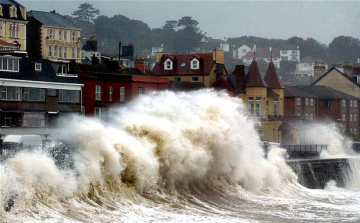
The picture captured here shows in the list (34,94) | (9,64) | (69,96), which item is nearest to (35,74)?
(34,94)

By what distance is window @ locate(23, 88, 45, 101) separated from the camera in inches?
2087

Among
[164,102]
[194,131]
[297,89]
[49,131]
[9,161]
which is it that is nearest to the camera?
[9,161]

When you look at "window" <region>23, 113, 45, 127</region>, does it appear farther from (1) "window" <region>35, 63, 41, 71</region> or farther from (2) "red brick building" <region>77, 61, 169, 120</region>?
(2) "red brick building" <region>77, 61, 169, 120</region>

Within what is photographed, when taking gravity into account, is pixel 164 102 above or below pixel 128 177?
above

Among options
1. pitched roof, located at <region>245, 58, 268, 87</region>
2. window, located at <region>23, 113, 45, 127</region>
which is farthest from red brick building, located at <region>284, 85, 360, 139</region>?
window, located at <region>23, 113, 45, 127</region>

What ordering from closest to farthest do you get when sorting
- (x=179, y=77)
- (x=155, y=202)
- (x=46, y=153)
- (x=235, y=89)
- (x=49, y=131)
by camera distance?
(x=46, y=153) → (x=155, y=202) → (x=49, y=131) → (x=235, y=89) → (x=179, y=77)

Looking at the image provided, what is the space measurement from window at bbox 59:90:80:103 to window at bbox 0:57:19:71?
11.7ft

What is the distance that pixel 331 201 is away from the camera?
1724 inches

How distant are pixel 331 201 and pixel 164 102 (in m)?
9.85

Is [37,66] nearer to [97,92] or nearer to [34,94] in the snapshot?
[34,94]

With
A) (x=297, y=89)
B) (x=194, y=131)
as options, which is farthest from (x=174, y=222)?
(x=297, y=89)

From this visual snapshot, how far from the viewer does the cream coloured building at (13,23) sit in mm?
74250

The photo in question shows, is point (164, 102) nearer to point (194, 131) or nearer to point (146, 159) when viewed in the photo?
point (194, 131)

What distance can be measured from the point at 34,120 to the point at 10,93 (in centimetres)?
243
